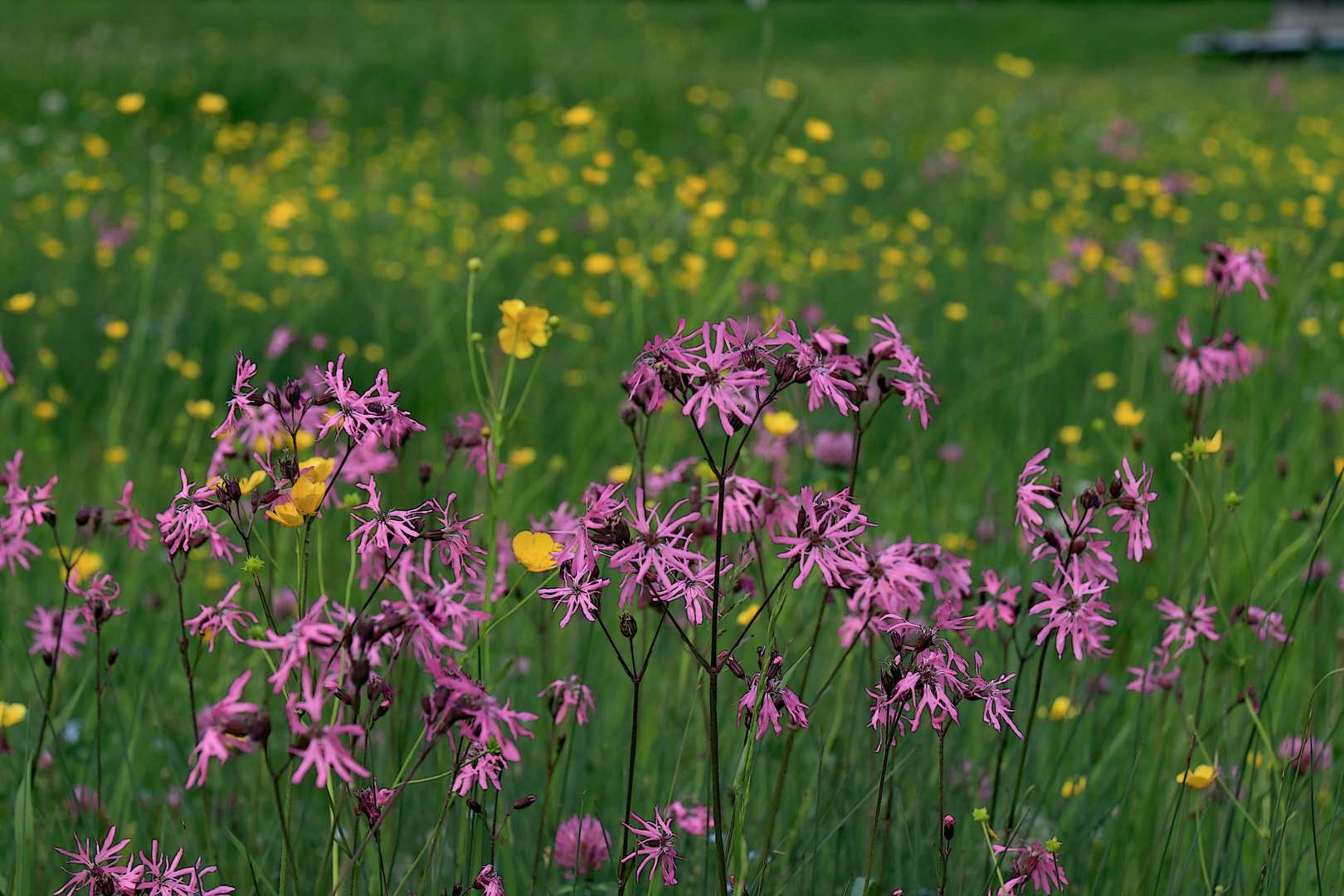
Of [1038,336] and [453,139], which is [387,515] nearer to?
[1038,336]

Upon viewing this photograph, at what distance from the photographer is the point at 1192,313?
11.7 ft

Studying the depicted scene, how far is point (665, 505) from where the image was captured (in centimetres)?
176

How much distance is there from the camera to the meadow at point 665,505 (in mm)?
907

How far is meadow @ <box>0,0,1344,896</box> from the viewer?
907 millimetres

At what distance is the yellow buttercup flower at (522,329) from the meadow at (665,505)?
82 millimetres

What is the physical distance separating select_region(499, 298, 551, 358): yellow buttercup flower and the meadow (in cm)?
8

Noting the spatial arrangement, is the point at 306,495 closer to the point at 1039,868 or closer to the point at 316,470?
the point at 316,470

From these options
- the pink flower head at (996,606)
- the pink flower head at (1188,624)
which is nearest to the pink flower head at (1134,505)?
the pink flower head at (996,606)

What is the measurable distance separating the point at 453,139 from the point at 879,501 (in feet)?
17.3

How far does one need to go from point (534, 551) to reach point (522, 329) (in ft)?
1.15

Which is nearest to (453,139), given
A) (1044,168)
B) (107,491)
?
(1044,168)

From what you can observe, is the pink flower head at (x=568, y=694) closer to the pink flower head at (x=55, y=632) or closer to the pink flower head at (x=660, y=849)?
the pink flower head at (x=660, y=849)

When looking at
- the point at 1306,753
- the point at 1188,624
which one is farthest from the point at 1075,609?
the point at 1306,753

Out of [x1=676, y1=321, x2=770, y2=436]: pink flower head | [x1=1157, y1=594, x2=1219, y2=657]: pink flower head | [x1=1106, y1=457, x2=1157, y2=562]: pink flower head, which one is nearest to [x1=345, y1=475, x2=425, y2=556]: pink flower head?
[x1=676, y1=321, x2=770, y2=436]: pink flower head
